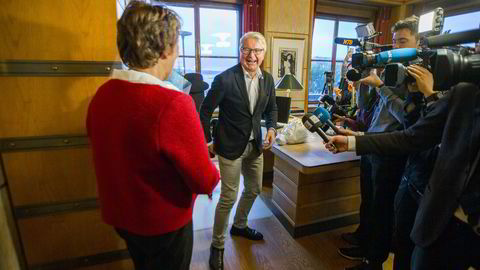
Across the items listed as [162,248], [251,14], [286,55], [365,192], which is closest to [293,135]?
[365,192]

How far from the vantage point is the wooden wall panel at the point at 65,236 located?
111 cm

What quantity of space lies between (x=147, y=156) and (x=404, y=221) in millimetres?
1144

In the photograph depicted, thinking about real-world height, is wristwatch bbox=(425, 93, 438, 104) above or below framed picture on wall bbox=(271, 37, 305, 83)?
below

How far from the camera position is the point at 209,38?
3.99m

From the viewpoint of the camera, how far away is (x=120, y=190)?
2.48 ft

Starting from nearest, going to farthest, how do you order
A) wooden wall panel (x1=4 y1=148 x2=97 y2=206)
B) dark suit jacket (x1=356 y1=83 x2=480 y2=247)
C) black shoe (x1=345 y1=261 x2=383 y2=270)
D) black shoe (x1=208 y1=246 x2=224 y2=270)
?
dark suit jacket (x1=356 y1=83 x2=480 y2=247) → wooden wall panel (x1=4 y1=148 x2=97 y2=206) → black shoe (x1=345 y1=261 x2=383 y2=270) → black shoe (x1=208 y1=246 x2=224 y2=270)

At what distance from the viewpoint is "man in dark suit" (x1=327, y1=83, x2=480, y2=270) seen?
0.79 meters

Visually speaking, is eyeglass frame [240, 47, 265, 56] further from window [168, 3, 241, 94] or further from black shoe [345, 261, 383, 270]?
window [168, 3, 241, 94]

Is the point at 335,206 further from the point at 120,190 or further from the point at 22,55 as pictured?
the point at 22,55

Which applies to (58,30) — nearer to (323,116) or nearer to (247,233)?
(323,116)

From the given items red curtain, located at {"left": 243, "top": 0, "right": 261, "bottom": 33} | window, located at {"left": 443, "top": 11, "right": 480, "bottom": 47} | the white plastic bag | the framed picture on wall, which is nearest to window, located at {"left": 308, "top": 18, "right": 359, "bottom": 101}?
the framed picture on wall

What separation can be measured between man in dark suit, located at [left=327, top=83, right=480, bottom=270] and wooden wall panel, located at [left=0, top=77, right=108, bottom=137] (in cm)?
129

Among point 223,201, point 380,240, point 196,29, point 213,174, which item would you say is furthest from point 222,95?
point 196,29

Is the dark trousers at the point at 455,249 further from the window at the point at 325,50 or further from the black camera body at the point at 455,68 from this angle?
A: the window at the point at 325,50
